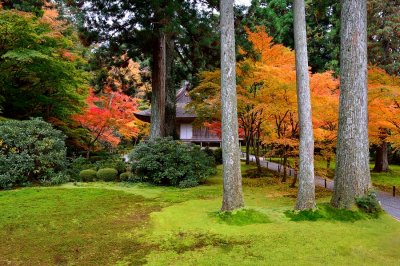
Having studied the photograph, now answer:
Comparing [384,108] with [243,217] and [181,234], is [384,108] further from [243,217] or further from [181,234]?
[181,234]

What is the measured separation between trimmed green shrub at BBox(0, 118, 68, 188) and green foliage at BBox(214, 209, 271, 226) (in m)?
6.75

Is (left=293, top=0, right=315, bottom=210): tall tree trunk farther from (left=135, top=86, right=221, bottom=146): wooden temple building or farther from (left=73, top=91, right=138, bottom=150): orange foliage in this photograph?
(left=135, top=86, right=221, bottom=146): wooden temple building

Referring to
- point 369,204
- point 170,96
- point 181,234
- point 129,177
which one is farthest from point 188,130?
point 181,234

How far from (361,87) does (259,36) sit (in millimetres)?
5628

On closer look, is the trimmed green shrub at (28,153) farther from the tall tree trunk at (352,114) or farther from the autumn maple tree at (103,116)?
the tall tree trunk at (352,114)

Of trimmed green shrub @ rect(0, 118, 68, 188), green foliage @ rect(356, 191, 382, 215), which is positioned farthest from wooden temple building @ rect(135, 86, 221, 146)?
green foliage @ rect(356, 191, 382, 215)

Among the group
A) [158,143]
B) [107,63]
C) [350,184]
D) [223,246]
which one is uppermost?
[107,63]

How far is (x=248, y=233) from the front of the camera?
556cm

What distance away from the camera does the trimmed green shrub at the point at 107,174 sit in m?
11.8

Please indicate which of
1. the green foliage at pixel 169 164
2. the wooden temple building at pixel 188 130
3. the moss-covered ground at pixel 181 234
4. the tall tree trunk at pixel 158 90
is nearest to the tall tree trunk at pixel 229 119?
the moss-covered ground at pixel 181 234

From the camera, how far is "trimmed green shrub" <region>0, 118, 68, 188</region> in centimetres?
987

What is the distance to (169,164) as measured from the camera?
35.6ft

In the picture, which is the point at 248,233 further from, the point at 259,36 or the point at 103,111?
the point at 103,111

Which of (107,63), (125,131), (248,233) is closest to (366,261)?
(248,233)
